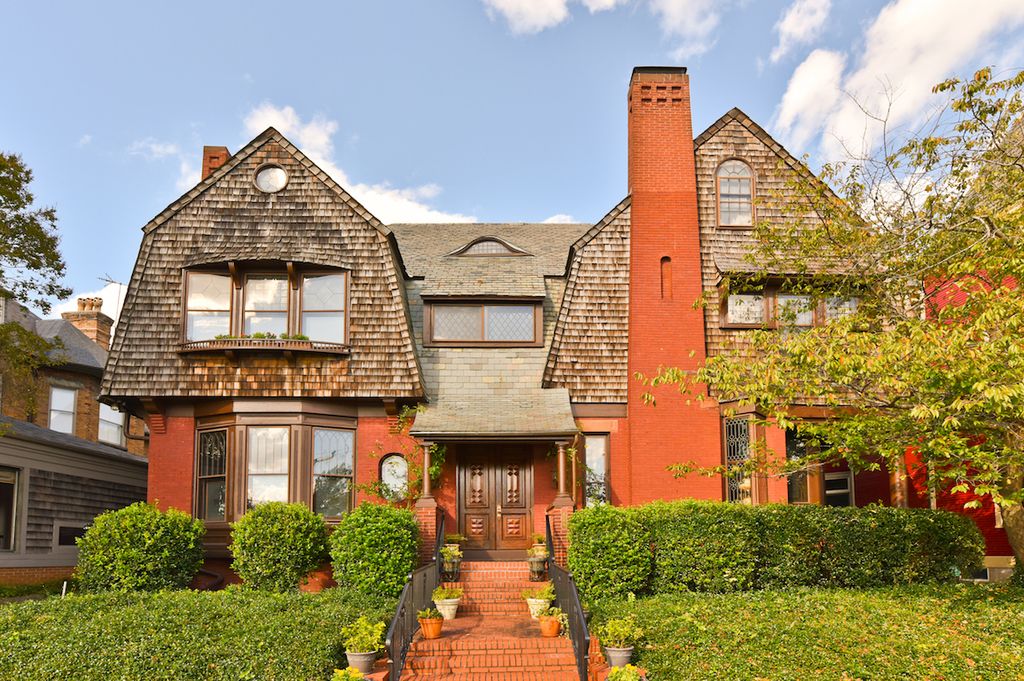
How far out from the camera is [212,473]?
16547mm

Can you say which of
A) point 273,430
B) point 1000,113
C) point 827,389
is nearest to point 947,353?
point 827,389

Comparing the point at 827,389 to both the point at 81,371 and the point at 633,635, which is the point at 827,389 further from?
the point at 81,371

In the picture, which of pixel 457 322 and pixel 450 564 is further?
pixel 457 322

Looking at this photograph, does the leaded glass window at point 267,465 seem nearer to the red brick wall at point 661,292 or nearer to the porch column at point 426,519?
the porch column at point 426,519

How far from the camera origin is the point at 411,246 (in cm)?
2114

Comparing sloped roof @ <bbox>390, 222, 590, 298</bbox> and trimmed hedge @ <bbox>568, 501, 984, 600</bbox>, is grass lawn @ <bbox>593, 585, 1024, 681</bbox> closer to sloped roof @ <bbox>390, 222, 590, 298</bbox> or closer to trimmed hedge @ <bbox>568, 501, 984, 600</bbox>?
trimmed hedge @ <bbox>568, 501, 984, 600</bbox>

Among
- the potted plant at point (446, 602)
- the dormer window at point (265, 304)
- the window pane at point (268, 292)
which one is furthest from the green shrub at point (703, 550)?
the window pane at point (268, 292)

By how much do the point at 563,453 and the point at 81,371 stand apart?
46.6ft

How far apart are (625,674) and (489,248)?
12.3 meters

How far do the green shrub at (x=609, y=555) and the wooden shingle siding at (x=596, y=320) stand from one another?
4.06m

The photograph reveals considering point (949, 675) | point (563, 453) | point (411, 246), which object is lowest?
point (949, 675)

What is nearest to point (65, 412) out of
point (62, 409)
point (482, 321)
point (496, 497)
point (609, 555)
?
point (62, 409)

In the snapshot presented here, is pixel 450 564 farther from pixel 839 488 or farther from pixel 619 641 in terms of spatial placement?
pixel 839 488

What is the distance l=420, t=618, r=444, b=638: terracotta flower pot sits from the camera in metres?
11.8
